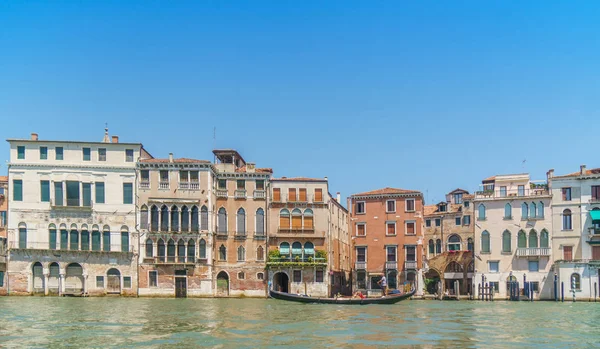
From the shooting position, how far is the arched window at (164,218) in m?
49.3

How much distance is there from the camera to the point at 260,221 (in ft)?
167

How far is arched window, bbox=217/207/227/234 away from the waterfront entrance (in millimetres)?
3763

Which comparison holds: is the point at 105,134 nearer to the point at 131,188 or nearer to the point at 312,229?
the point at 131,188

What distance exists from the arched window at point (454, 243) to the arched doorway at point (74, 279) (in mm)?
31357

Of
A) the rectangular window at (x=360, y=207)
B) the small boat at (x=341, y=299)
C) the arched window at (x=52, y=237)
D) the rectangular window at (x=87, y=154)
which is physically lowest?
the small boat at (x=341, y=299)

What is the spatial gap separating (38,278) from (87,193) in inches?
250

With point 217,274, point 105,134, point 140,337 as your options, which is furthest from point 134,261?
point 140,337

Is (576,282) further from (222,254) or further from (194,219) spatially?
(194,219)

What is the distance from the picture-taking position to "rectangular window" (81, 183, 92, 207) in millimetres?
49250

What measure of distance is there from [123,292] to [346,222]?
21.1 m

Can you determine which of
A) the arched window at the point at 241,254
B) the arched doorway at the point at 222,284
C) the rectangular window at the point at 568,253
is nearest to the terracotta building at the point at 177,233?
the arched doorway at the point at 222,284

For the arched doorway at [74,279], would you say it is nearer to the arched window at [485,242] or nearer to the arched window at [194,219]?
the arched window at [194,219]

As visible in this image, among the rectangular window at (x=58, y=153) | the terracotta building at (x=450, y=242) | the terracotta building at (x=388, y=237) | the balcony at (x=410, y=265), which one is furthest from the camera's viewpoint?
the terracotta building at (x=450, y=242)

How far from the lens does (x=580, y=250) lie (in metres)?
50.2
